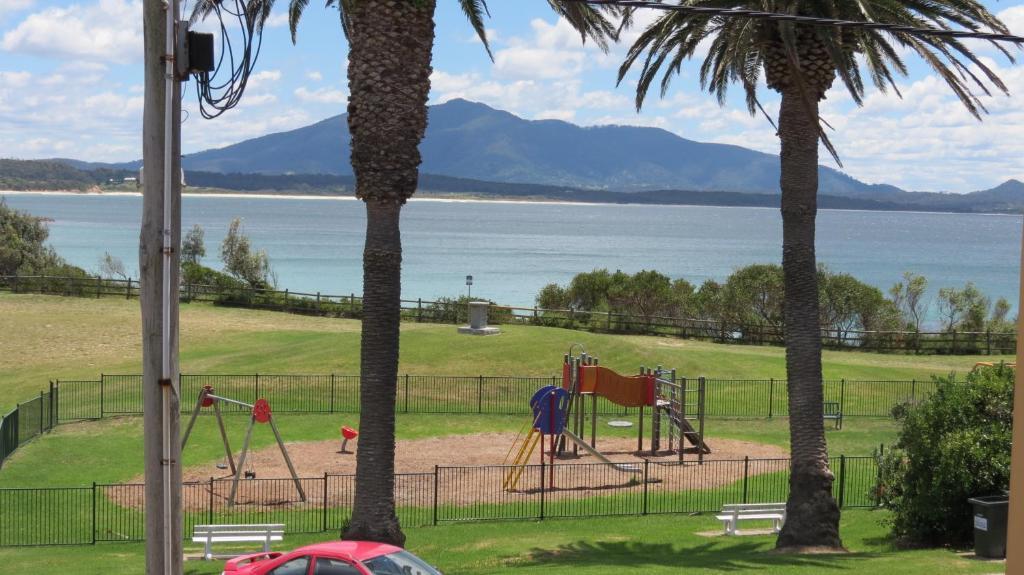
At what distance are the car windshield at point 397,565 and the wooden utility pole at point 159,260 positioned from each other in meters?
3.62

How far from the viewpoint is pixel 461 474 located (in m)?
28.2

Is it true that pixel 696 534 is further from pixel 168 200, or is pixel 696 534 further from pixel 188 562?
pixel 168 200

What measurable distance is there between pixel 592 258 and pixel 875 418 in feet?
497

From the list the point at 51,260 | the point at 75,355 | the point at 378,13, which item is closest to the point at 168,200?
the point at 378,13

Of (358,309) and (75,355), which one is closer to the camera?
(75,355)

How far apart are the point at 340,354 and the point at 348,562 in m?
29.7

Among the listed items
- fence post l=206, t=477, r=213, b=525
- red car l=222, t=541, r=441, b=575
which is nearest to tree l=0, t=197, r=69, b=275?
fence post l=206, t=477, r=213, b=525

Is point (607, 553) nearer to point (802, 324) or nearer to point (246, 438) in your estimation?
point (802, 324)

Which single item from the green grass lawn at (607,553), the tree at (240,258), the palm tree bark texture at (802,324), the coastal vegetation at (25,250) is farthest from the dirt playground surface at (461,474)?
the tree at (240,258)

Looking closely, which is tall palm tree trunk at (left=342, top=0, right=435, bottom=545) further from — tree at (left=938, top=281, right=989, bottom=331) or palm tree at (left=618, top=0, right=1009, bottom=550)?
tree at (left=938, top=281, right=989, bottom=331)

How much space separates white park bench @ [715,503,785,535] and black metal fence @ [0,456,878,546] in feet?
5.45

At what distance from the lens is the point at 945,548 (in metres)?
19.6

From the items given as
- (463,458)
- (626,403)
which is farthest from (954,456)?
(463,458)

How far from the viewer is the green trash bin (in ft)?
57.8
